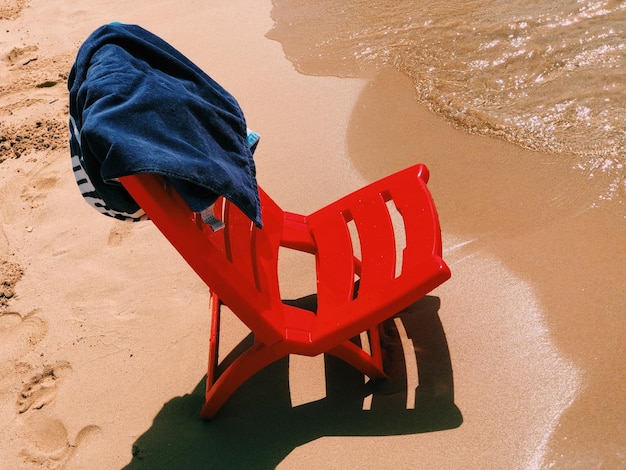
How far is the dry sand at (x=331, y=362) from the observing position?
2.03m

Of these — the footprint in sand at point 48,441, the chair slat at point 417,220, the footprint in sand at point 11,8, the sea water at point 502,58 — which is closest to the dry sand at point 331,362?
the footprint in sand at point 48,441

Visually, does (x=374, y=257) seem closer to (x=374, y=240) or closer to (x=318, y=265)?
(x=374, y=240)

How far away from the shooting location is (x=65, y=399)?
7.60ft

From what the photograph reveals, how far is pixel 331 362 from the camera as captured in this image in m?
2.31

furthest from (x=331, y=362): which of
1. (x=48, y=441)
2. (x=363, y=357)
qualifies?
(x=48, y=441)

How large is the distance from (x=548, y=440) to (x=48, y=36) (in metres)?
4.94

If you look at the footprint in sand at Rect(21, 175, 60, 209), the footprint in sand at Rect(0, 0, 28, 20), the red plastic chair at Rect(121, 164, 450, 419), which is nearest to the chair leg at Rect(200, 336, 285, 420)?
the red plastic chair at Rect(121, 164, 450, 419)

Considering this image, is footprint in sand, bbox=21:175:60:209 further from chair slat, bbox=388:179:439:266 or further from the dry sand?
chair slat, bbox=388:179:439:266

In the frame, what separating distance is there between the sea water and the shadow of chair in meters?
1.32

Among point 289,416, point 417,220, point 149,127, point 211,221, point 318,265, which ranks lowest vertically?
point 289,416

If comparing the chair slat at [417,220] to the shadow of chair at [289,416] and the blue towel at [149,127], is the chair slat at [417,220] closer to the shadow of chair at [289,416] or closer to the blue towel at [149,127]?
the shadow of chair at [289,416]

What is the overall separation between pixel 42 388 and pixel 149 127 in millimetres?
1365

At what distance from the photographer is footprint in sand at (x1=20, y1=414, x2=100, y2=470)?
7.00ft

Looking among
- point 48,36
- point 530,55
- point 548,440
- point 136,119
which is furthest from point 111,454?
point 48,36
